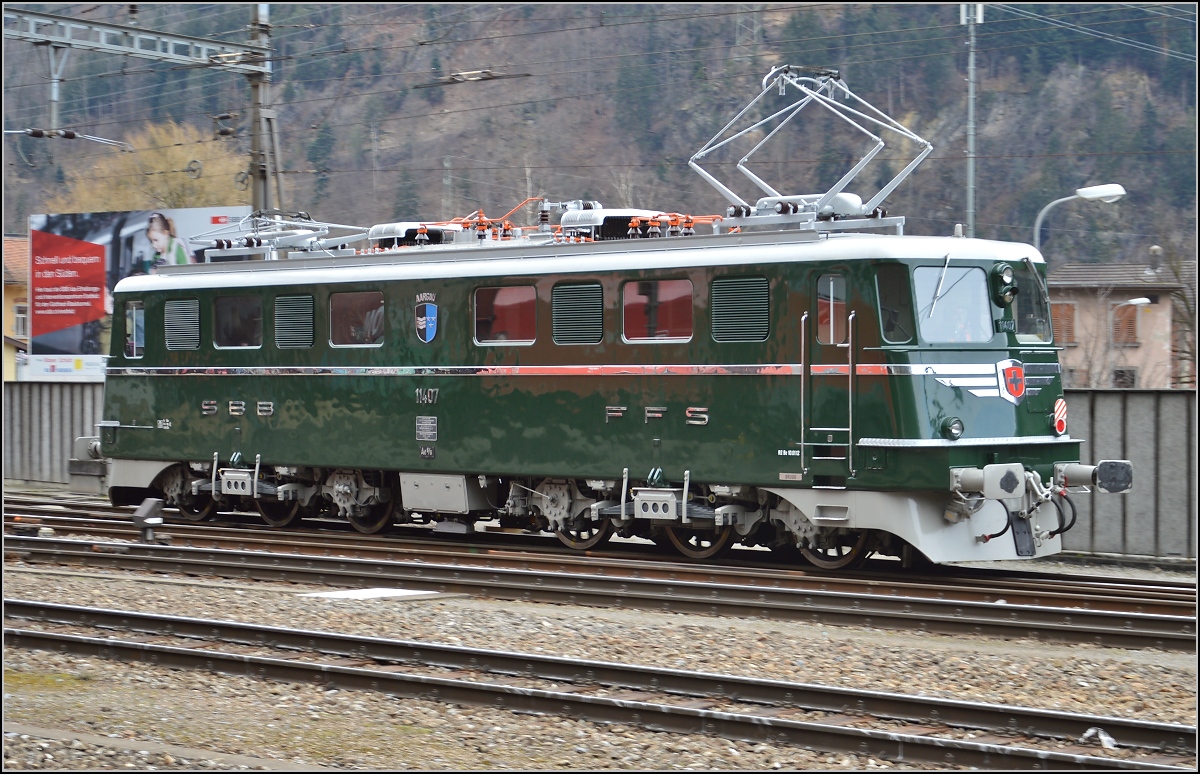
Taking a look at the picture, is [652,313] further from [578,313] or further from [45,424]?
[45,424]

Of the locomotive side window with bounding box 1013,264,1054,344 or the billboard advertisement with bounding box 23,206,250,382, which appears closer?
the locomotive side window with bounding box 1013,264,1054,344

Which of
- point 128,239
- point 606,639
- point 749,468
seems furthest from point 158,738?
point 128,239

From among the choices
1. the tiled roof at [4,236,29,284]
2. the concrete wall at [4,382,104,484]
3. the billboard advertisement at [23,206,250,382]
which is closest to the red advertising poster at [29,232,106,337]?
the billboard advertisement at [23,206,250,382]

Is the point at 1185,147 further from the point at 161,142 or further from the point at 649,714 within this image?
the point at 649,714

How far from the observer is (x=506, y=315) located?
16.1m

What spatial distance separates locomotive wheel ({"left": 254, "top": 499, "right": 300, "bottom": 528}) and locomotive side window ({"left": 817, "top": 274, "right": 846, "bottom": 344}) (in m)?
7.90

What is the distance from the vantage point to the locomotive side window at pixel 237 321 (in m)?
18.2

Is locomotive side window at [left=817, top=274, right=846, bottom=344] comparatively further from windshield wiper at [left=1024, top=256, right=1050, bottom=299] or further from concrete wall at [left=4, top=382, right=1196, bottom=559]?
concrete wall at [left=4, top=382, right=1196, bottom=559]

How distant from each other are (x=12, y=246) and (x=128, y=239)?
23462 millimetres

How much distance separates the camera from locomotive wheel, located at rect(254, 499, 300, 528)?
1884 cm

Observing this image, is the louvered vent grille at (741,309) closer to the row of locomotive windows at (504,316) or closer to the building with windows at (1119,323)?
the row of locomotive windows at (504,316)

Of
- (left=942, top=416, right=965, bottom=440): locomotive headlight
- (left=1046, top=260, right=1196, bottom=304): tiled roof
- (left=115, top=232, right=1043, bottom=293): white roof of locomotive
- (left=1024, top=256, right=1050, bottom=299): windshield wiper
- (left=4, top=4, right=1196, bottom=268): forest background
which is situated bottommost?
(left=942, top=416, right=965, bottom=440): locomotive headlight

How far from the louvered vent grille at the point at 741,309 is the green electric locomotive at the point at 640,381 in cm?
2

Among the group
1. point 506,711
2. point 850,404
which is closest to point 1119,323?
point 850,404
